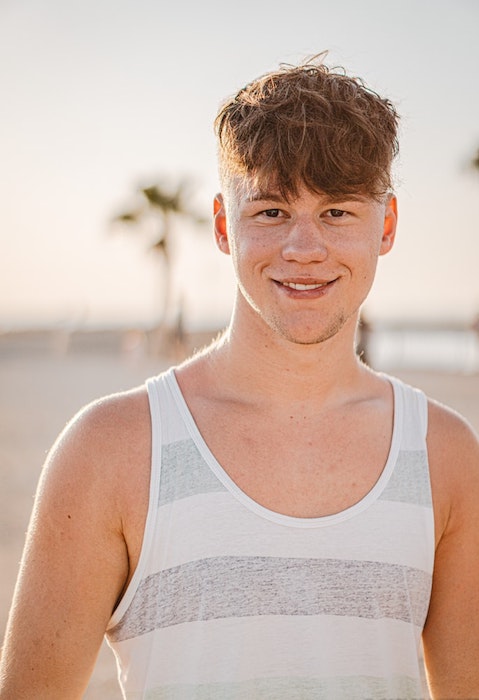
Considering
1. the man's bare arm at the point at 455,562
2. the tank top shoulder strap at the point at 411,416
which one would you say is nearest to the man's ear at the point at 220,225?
the tank top shoulder strap at the point at 411,416

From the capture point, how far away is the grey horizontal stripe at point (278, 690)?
2.48 meters

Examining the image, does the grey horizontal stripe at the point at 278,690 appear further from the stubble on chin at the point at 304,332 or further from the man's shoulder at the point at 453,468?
the stubble on chin at the point at 304,332

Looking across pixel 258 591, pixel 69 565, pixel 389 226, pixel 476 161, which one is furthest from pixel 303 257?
pixel 476 161

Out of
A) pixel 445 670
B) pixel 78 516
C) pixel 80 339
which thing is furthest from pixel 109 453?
pixel 80 339

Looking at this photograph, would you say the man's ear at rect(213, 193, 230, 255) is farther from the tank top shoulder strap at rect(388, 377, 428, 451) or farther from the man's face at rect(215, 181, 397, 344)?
the tank top shoulder strap at rect(388, 377, 428, 451)

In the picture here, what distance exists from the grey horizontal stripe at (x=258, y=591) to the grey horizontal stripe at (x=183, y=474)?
0.64ft

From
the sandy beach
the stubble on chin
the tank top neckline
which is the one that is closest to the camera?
the tank top neckline

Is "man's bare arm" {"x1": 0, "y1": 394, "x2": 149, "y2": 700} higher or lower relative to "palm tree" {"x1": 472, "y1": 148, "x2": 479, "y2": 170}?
lower

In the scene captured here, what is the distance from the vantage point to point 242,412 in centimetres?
276

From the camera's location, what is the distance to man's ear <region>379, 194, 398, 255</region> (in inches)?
112

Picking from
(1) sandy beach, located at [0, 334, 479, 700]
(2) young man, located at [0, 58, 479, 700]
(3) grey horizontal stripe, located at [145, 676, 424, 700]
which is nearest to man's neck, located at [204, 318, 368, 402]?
(2) young man, located at [0, 58, 479, 700]

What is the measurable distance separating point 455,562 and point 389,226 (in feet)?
3.52

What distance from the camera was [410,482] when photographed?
2645 mm

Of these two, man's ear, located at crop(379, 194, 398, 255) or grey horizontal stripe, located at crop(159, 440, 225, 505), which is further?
man's ear, located at crop(379, 194, 398, 255)
